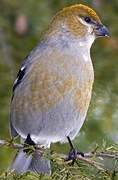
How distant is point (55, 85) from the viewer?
114 inches

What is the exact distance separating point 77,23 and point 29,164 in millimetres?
1059

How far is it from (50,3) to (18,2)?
293mm

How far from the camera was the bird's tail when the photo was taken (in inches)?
109

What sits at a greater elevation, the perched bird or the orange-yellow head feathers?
the orange-yellow head feathers

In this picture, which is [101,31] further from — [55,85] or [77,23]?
[55,85]

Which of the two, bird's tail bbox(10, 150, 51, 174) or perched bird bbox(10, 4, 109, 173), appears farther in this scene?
perched bird bbox(10, 4, 109, 173)

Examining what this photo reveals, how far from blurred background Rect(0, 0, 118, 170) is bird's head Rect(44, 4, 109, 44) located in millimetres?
232

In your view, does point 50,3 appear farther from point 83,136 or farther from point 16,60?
point 83,136

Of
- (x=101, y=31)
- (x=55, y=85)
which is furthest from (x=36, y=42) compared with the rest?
(x=55, y=85)

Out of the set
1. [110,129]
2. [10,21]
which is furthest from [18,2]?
[110,129]

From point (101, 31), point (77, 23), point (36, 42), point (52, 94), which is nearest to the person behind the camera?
point (52, 94)

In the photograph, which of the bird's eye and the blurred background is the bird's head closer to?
the bird's eye

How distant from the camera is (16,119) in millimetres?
3068

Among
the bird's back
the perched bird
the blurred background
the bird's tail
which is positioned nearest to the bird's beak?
the perched bird
